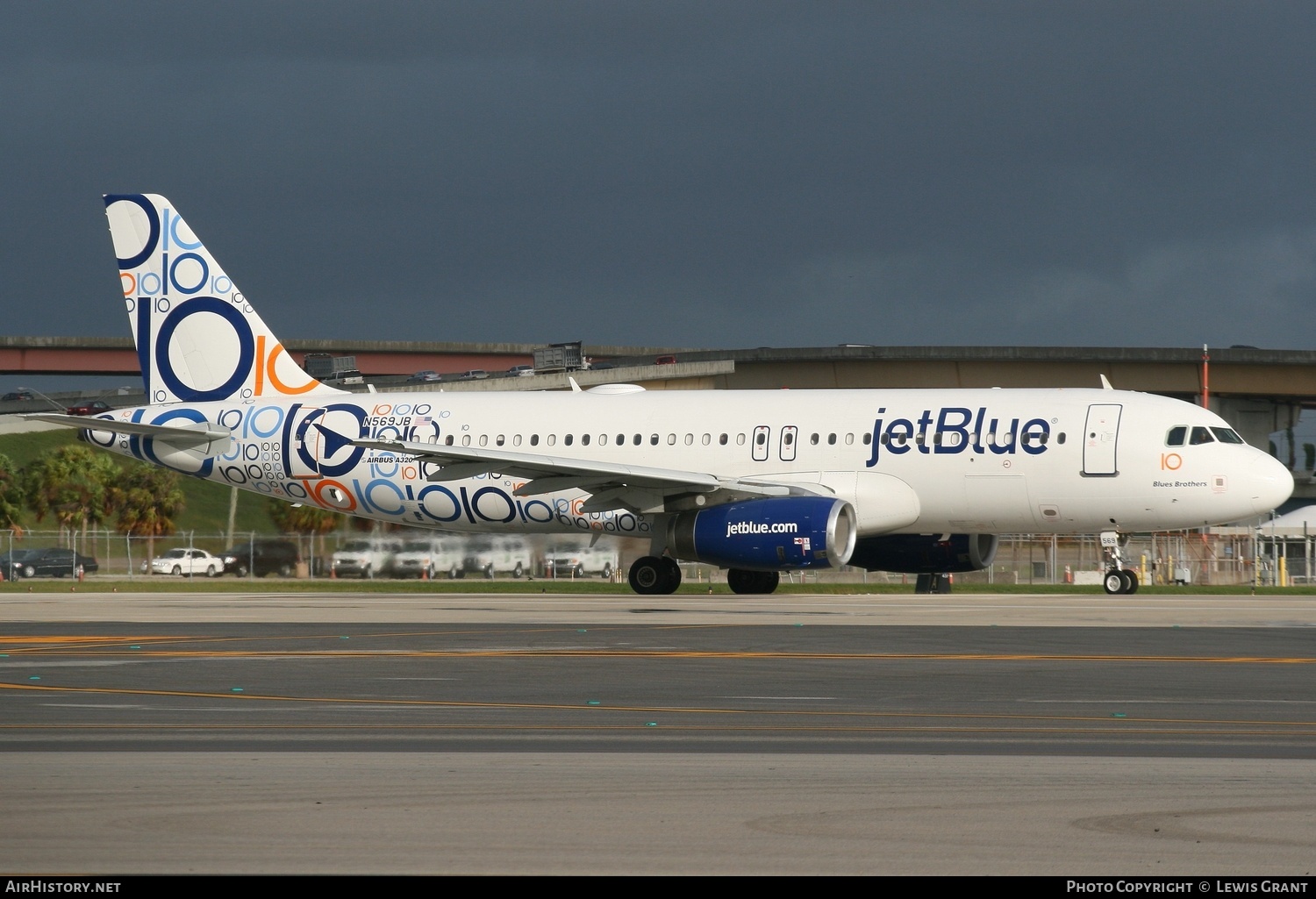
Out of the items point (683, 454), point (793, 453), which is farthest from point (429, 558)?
point (793, 453)

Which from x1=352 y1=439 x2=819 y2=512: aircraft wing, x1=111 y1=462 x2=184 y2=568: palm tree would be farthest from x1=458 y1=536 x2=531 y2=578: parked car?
x1=111 y1=462 x2=184 y2=568: palm tree

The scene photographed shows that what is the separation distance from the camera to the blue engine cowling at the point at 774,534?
25062 millimetres

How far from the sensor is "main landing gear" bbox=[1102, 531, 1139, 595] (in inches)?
1096

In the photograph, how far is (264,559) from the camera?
41.0 m

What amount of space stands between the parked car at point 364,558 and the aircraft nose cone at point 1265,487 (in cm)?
1845

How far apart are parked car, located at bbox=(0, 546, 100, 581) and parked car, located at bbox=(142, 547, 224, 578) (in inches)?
82.8

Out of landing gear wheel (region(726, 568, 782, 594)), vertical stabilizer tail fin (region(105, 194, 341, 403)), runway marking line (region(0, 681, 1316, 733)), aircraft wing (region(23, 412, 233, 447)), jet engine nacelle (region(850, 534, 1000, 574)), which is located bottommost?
runway marking line (region(0, 681, 1316, 733))

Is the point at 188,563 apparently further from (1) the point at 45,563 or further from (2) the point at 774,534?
(2) the point at 774,534

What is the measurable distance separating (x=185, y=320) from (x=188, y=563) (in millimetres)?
15671

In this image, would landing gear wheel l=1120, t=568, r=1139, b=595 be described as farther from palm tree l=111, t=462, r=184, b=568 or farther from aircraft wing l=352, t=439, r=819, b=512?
Answer: palm tree l=111, t=462, r=184, b=568

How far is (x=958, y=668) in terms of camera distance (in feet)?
44.1

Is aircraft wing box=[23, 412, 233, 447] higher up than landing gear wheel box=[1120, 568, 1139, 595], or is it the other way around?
aircraft wing box=[23, 412, 233, 447]
